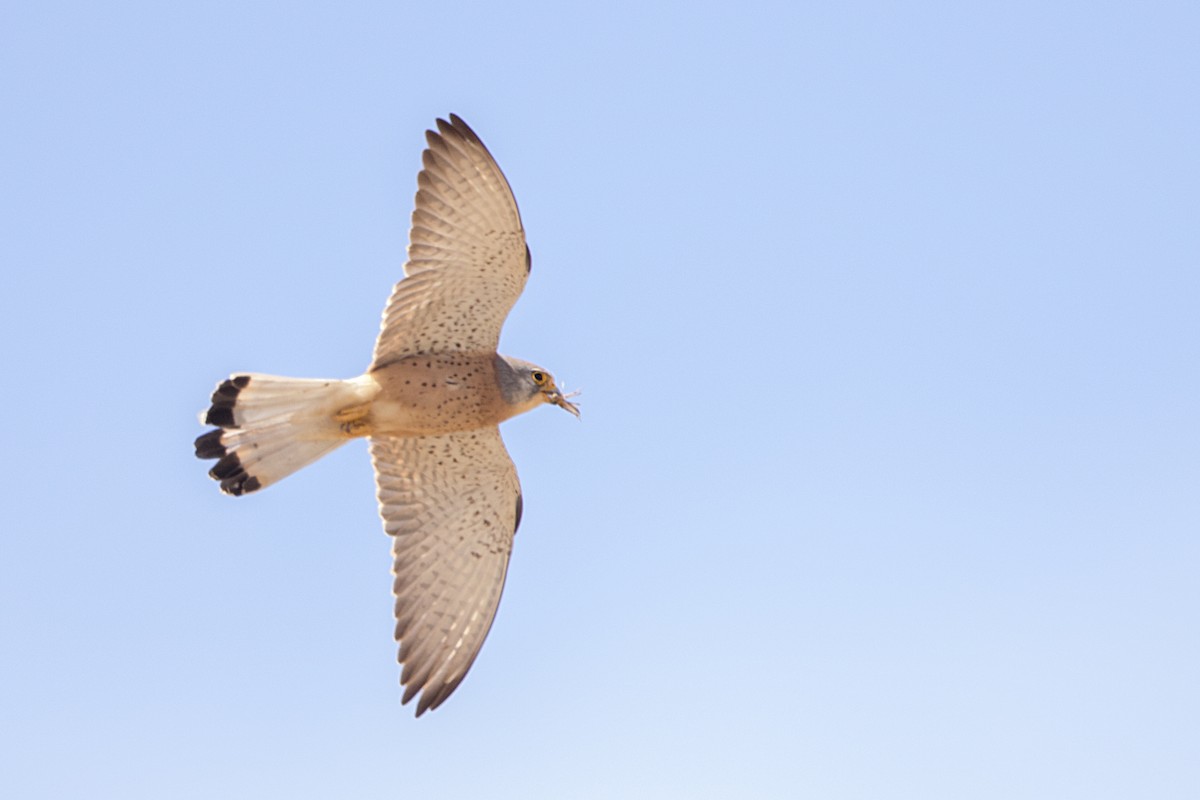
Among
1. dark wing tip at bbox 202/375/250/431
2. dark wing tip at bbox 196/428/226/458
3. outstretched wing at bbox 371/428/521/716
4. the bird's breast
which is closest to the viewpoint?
dark wing tip at bbox 202/375/250/431

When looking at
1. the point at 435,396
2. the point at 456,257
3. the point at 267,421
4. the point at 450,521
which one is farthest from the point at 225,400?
the point at 450,521

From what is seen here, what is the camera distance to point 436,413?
525 inches

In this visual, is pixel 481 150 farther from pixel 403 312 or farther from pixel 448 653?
pixel 448 653

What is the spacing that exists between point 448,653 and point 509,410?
79.0 inches

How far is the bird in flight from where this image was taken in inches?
511

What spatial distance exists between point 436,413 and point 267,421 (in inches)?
51.9

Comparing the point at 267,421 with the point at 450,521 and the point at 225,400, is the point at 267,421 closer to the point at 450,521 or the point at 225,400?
the point at 225,400

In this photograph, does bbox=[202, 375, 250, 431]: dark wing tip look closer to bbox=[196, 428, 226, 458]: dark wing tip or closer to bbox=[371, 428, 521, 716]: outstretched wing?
bbox=[196, 428, 226, 458]: dark wing tip

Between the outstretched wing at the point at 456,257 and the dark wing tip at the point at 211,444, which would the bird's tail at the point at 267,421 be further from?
the outstretched wing at the point at 456,257

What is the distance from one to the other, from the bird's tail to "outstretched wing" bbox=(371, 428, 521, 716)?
3.57ft

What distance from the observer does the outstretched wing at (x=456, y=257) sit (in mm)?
12969

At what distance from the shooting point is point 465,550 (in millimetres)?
14109

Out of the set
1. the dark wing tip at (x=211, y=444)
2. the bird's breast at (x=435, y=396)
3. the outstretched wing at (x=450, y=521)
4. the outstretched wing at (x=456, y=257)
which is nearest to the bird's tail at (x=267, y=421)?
the dark wing tip at (x=211, y=444)

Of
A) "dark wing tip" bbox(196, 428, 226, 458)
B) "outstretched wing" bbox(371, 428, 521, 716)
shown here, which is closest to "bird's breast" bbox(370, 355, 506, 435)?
"outstretched wing" bbox(371, 428, 521, 716)
